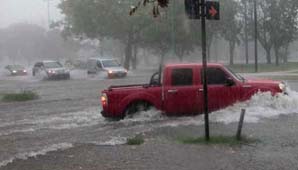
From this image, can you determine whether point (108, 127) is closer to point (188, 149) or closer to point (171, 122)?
point (171, 122)

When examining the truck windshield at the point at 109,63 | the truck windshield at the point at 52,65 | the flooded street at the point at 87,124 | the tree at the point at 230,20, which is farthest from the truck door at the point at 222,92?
the tree at the point at 230,20

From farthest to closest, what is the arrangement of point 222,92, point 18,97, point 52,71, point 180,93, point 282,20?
point 282,20, point 52,71, point 18,97, point 222,92, point 180,93

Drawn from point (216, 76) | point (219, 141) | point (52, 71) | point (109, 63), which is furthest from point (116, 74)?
point (219, 141)

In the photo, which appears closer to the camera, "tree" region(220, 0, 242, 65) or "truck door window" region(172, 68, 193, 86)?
"truck door window" region(172, 68, 193, 86)

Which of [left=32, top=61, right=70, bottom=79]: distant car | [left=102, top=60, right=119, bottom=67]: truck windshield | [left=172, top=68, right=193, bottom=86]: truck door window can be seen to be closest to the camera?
[left=172, top=68, right=193, bottom=86]: truck door window

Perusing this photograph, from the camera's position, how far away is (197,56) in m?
97.1

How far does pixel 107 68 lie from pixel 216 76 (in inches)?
1183

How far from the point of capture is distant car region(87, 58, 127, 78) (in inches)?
1742

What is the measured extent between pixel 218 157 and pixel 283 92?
20.7 ft

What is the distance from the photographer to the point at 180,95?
14.8 meters

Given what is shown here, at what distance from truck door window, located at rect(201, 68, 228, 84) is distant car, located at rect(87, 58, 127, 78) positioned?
2914 cm

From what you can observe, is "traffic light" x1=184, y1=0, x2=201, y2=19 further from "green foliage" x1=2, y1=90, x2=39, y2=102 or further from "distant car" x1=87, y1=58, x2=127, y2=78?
"distant car" x1=87, y1=58, x2=127, y2=78

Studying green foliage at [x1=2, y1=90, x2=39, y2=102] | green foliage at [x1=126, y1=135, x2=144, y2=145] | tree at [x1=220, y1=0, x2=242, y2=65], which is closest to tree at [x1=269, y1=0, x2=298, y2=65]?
tree at [x1=220, y1=0, x2=242, y2=65]

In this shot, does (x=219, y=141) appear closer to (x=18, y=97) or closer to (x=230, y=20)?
(x=18, y=97)
